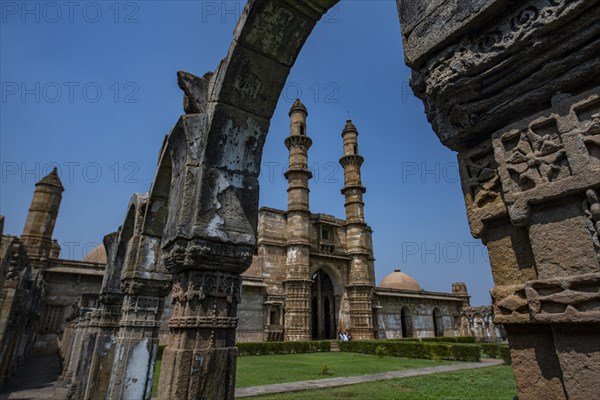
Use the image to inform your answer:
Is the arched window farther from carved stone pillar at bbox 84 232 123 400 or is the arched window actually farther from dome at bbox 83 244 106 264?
carved stone pillar at bbox 84 232 123 400

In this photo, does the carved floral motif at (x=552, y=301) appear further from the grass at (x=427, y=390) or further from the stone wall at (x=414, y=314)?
the stone wall at (x=414, y=314)

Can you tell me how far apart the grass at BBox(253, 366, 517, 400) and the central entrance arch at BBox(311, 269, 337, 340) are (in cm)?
1579

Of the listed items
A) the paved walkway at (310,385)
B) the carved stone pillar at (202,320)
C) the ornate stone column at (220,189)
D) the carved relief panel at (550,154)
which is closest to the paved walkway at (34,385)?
the paved walkway at (310,385)

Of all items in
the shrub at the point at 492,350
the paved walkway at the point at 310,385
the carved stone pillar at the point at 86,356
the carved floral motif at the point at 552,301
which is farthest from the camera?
the shrub at the point at 492,350

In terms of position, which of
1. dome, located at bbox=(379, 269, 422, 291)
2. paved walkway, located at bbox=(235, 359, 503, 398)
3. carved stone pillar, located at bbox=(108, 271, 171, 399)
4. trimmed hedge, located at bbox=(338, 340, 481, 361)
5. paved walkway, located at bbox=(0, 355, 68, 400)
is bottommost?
paved walkway, located at bbox=(0, 355, 68, 400)

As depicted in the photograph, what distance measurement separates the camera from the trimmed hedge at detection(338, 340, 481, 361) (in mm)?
13893

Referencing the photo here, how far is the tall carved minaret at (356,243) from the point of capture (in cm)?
2272

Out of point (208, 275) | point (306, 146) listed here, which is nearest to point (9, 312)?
point (208, 275)

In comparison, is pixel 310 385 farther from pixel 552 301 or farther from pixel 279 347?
pixel 279 347

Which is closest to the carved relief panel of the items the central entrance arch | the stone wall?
the central entrance arch

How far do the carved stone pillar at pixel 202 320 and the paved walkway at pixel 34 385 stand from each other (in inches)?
276

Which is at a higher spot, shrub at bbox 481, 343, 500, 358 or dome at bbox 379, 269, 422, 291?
dome at bbox 379, 269, 422, 291

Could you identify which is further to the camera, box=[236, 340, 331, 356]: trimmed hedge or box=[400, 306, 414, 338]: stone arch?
box=[400, 306, 414, 338]: stone arch

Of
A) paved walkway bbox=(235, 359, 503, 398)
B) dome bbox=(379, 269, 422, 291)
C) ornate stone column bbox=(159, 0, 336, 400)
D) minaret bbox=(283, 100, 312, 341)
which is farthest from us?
dome bbox=(379, 269, 422, 291)
